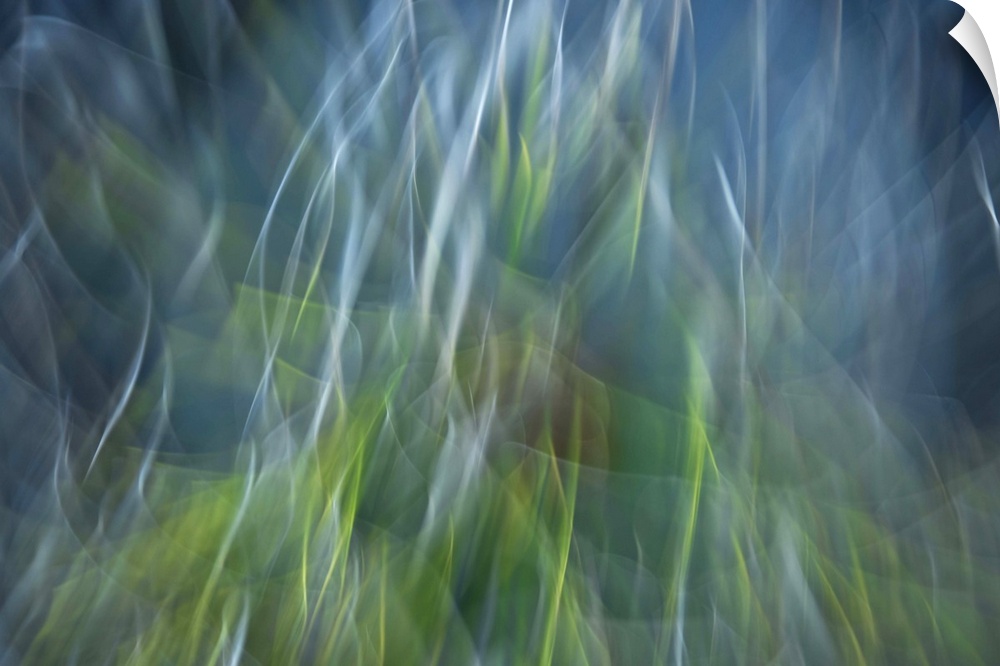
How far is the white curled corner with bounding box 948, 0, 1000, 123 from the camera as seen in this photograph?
651 mm

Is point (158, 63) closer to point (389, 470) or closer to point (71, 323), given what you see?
point (71, 323)

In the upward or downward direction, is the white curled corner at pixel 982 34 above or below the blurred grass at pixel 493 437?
above

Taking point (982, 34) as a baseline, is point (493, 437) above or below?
below

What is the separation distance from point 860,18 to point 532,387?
16.9 inches

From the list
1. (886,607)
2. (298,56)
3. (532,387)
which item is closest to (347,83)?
(298,56)

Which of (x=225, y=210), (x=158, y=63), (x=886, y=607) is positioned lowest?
(x=886, y=607)

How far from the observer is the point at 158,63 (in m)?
0.70

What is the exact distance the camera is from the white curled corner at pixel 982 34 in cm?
65

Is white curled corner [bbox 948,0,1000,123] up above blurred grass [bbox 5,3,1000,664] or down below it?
above

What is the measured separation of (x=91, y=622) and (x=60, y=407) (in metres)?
0.18

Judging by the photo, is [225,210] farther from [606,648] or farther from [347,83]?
[606,648]

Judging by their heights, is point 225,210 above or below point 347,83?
below

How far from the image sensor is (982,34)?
2.15ft

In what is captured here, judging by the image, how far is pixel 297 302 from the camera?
67 cm
